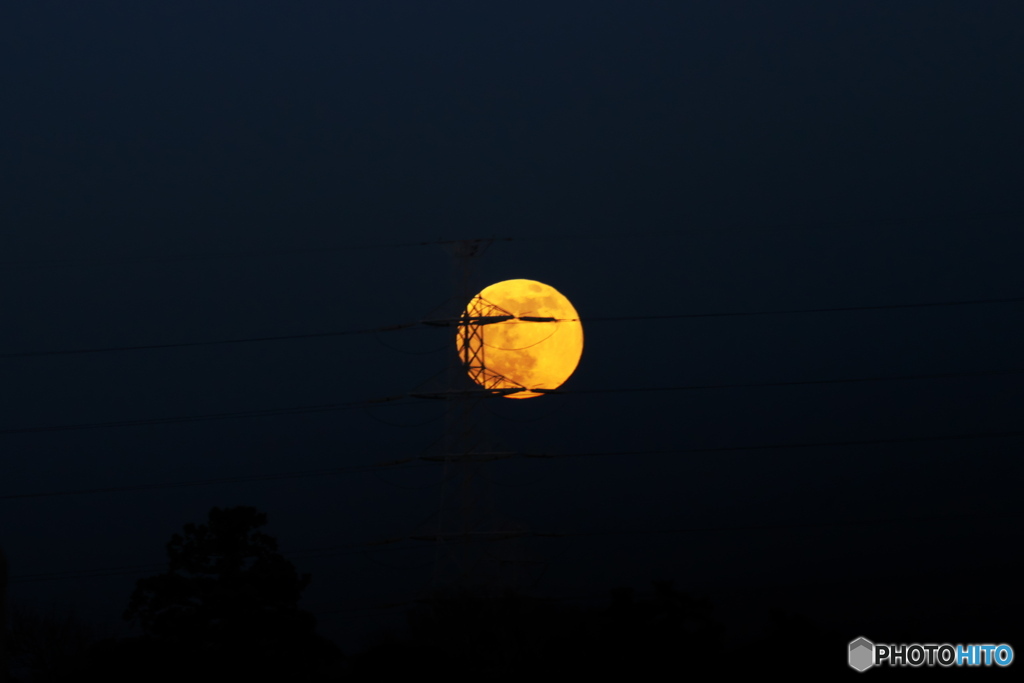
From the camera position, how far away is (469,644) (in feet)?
144

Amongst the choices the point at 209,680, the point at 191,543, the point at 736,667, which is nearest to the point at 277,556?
the point at 191,543

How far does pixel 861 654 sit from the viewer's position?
2909cm

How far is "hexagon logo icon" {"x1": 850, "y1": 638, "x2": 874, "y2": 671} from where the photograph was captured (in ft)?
94.7

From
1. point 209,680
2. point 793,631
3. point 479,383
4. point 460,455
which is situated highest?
point 479,383

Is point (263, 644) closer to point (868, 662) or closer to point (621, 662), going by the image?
point (621, 662)

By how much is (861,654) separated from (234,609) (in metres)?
18.1

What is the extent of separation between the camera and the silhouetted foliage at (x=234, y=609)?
3538 cm

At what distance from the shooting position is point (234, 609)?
1416 inches

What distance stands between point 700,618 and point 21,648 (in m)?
26.8

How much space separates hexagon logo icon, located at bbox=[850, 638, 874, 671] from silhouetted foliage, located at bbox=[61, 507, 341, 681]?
15754mm

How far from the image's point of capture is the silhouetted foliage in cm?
3538

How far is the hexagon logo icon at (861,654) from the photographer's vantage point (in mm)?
28875

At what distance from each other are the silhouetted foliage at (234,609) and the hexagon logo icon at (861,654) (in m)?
15.8

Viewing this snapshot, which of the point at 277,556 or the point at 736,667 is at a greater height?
the point at 277,556
